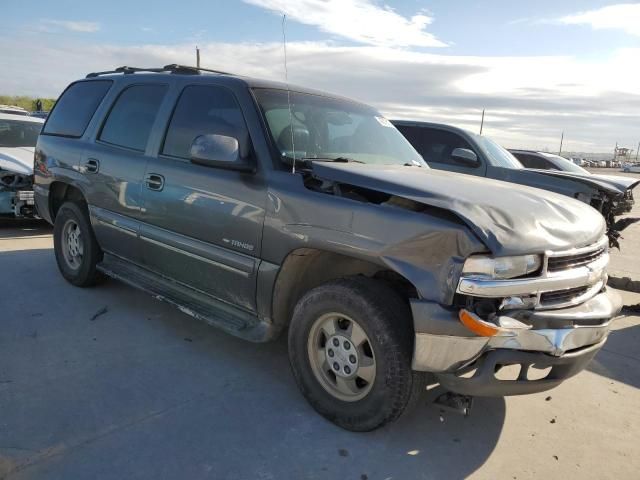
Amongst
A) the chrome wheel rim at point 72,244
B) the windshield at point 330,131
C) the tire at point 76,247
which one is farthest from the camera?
the chrome wheel rim at point 72,244

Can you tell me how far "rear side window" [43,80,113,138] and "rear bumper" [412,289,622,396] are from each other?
3797 millimetres

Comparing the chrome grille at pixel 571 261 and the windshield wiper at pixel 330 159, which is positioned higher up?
the windshield wiper at pixel 330 159

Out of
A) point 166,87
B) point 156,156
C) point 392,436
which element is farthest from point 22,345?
point 392,436

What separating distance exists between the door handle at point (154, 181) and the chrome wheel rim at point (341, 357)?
167 centimetres

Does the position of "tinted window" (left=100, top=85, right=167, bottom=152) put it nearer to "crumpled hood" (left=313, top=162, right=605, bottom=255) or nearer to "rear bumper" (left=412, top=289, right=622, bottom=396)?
"crumpled hood" (left=313, top=162, right=605, bottom=255)

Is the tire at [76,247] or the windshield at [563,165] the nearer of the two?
the tire at [76,247]

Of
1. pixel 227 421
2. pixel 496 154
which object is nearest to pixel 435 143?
pixel 496 154

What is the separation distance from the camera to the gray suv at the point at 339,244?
7.91 feet

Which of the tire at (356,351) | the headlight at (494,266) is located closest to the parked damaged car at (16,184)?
the tire at (356,351)

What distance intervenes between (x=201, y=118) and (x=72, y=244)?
7.53ft

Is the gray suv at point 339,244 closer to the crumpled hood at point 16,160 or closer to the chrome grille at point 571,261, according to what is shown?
the chrome grille at point 571,261

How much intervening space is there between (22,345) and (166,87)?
2.21m

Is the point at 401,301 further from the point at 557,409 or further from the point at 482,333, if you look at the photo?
the point at 557,409

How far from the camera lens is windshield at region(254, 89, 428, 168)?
11.0 feet
